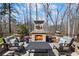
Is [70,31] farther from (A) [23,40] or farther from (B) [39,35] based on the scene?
(A) [23,40]

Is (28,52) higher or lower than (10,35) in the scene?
lower

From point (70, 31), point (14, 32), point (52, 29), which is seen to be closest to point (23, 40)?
point (14, 32)

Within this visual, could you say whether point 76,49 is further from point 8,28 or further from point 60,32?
point 8,28

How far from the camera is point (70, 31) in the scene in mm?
2426

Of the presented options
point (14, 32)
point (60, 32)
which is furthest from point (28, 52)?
point (60, 32)

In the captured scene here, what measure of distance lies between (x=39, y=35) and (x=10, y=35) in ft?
1.31

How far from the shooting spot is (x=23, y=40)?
2.47 metres

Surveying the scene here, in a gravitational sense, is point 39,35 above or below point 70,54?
above

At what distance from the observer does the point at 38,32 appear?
2443 mm

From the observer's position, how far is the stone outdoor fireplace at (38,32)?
2.43 meters

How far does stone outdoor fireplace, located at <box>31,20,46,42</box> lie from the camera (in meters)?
2.43

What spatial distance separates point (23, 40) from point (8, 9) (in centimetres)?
48

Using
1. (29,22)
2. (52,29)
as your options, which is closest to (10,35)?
(29,22)

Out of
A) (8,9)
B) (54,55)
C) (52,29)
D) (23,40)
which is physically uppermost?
(8,9)
